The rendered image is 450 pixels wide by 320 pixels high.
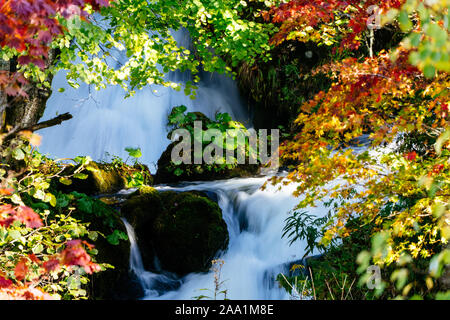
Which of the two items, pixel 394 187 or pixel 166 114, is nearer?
pixel 394 187

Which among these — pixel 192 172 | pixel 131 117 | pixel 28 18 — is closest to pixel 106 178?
pixel 192 172

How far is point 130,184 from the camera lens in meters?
7.91

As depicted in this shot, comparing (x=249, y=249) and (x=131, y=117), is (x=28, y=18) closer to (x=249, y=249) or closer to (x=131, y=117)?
(x=249, y=249)

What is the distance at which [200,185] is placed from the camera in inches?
336

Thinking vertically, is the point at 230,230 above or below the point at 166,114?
below

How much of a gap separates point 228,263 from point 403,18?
554 cm

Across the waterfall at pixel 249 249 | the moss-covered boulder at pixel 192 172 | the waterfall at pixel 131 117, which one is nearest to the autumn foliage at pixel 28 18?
the waterfall at pixel 249 249

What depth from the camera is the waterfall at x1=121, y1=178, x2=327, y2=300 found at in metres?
5.54

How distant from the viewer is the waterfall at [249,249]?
5.54 m

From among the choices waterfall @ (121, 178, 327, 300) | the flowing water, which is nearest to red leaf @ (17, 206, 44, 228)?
the flowing water

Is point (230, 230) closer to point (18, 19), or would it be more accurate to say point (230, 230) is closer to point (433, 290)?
point (433, 290)

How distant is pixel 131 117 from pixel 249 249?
7.00m

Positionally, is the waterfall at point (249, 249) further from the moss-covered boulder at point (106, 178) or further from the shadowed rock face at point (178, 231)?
the moss-covered boulder at point (106, 178)

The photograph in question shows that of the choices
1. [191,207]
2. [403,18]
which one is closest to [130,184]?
[191,207]
